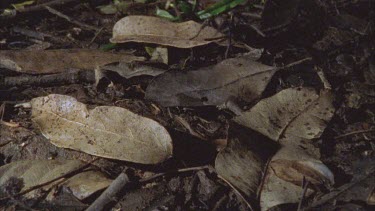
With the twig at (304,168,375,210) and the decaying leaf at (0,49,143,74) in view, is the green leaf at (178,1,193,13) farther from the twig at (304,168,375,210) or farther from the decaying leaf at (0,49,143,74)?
the twig at (304,168,375,210)

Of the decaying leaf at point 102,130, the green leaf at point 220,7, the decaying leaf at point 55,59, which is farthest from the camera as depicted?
the green leaf at point 220,7

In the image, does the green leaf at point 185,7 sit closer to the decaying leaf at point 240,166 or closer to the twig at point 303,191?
the decaying leaf at point 240,166

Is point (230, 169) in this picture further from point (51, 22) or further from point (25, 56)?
point (51, 22)

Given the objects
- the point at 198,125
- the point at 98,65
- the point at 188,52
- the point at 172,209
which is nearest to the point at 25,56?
the point at 98,65

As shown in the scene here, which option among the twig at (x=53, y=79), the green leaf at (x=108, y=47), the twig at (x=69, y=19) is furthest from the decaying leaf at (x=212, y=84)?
the twig at (x=69, y=19)

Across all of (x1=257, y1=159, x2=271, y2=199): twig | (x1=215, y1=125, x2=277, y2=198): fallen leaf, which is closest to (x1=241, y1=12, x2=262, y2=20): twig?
(x1=215, y1=125, x2=277, y2=198): fallen leaf

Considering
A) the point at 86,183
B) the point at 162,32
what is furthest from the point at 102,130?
the point at 162,32
